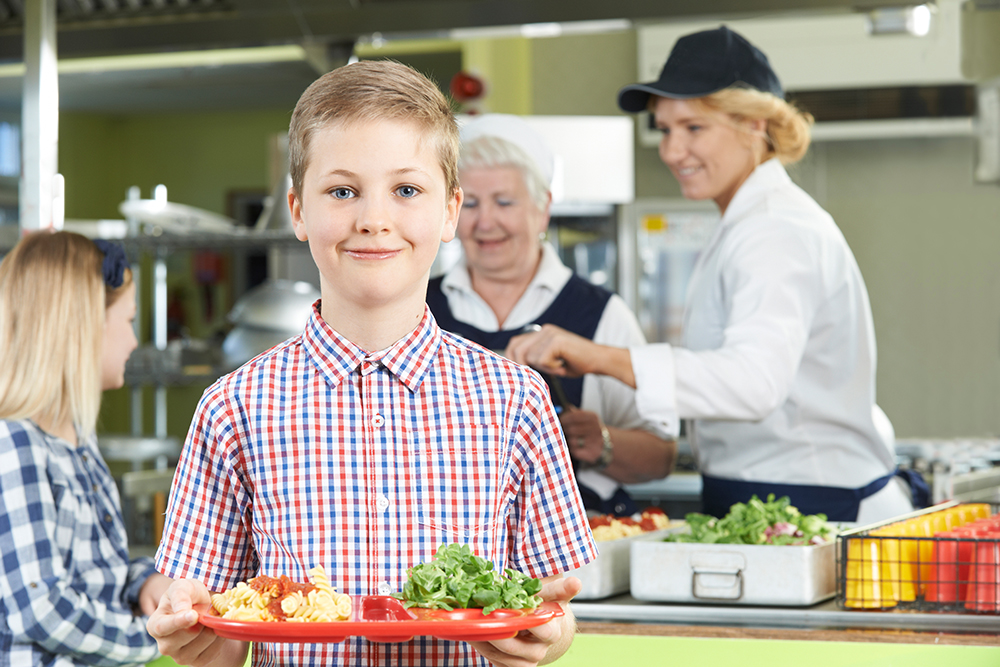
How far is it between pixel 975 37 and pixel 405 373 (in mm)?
2035

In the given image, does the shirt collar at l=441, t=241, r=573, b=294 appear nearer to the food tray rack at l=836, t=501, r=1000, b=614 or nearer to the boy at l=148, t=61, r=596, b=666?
the food tray rack at l=836, t=501, r=1000, b=614

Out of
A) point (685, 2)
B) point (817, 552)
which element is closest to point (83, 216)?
point (685, 2)

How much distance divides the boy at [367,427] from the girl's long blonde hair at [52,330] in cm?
65

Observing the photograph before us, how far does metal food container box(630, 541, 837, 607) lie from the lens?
1.33m

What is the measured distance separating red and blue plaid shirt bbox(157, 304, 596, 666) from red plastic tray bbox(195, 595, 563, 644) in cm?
10

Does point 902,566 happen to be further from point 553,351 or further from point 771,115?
point 771,115

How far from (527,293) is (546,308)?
0.05m

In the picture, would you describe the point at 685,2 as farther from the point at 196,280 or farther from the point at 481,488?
the point at 196,280

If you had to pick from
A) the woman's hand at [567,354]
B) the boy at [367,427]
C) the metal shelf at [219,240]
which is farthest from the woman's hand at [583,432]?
the metal shelf at [219,240]

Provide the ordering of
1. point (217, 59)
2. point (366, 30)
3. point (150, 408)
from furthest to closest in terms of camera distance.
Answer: point (150, 408) → point (217, 59) → point (366, 30)

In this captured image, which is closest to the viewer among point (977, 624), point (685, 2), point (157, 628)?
point (157, 628)

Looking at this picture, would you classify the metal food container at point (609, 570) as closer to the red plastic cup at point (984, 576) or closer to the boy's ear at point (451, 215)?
the red plastic cup at point (984, 576)

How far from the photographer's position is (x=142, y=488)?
2.47 meters

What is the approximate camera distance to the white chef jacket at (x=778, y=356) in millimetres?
1532
